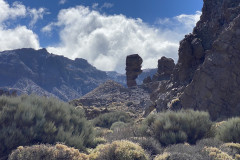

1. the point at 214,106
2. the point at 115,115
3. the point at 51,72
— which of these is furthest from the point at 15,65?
the point at 214,106

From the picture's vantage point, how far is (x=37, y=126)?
7812 mm

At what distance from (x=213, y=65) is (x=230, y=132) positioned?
7728mm

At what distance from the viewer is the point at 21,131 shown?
24.0 feet

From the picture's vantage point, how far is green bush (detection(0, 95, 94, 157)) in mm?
7053

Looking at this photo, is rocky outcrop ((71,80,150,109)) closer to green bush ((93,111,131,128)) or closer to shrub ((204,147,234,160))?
green bush ((93,111,131,128))

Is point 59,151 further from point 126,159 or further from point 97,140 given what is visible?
point 97,140

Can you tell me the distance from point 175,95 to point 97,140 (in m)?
12.0

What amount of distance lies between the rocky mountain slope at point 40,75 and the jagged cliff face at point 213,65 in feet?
418

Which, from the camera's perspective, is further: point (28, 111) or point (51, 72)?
point (51, 72)

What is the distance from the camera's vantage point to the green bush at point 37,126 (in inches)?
278

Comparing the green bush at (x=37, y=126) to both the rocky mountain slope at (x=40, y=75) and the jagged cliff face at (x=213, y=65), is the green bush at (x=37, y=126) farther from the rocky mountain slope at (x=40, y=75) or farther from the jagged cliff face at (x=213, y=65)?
the rocky mountain slope at (x=40, y=75)

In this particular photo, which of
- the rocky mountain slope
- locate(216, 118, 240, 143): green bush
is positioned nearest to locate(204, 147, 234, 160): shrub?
locate(216, 118, 240, 143): green bush

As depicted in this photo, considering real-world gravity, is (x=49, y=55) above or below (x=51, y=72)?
above

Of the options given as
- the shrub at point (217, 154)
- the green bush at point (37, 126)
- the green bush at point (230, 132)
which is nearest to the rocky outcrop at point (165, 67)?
the green bush at point (230, 132)
